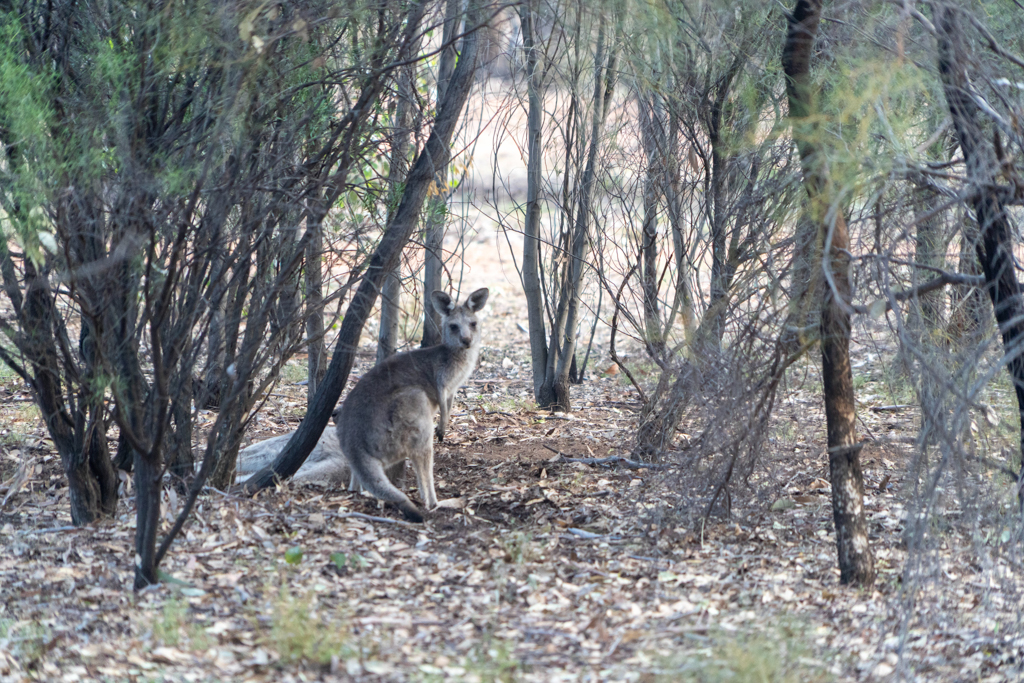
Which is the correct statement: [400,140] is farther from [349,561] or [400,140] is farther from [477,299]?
[349,561]

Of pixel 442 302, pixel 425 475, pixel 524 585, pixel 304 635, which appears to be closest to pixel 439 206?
pixel 442 302

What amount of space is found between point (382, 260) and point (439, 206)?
0.65m

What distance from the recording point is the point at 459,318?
297 inches

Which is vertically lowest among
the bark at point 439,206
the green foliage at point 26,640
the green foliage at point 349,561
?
the green foliage at point 26,640

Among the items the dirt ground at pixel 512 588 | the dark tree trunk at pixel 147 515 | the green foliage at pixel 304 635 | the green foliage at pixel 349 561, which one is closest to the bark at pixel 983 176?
Result: the dirt ground at pixel 512 588

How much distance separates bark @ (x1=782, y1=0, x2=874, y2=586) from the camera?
4422 millimetres

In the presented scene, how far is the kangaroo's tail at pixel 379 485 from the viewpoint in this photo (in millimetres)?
6281

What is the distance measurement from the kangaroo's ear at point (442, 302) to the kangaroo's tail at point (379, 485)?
5.09 feet

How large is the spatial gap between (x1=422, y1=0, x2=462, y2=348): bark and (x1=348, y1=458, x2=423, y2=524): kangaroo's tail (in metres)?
1.21

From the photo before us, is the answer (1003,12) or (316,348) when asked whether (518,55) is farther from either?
(1003,12)

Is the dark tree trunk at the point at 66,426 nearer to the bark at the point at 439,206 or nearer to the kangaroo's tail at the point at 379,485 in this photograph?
the kangaroo's tail at the point at 379,485

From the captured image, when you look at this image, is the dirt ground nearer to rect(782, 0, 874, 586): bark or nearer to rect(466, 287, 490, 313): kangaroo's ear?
rect(782, 0, 874, 586): bark

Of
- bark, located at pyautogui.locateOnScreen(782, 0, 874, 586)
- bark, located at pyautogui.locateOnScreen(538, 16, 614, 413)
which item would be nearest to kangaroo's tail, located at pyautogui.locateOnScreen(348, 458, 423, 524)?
bark, located at pyautogui.locateOnScreen(538, 16, 614, 413)

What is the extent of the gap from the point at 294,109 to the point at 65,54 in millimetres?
1388
